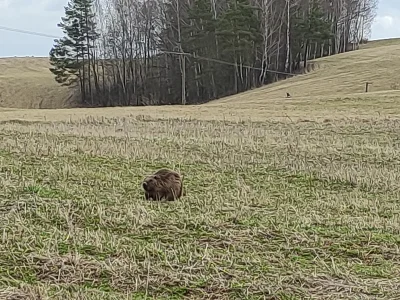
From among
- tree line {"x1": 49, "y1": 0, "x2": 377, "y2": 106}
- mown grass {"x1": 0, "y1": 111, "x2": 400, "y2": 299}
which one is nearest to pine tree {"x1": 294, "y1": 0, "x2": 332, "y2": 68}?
tree line {"x1": 49, "y1": 0, "x2": 377, "y2": 106}

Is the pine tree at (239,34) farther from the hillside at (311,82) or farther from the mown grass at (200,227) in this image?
the mown grass at (200,227)

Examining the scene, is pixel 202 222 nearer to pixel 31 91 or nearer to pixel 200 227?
pixel 200 227

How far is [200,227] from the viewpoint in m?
6.48

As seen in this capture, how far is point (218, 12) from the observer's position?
6450 cm

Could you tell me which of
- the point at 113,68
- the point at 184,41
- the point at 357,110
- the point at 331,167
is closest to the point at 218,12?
the point at 184,41

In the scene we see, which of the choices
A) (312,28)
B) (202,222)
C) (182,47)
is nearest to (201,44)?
(182,47)

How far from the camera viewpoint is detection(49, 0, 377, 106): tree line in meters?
58.4

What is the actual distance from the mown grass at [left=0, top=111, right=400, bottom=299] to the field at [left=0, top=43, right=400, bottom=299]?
0.02 meters

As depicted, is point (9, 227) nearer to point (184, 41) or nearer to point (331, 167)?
point (331, 167)

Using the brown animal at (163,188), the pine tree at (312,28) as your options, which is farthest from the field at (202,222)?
the pine tree at (312,28)

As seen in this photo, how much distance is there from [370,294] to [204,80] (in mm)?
57999

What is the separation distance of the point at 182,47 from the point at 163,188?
53947mm

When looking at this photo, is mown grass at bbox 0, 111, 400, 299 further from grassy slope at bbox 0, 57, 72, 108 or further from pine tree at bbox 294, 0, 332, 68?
grassy slope at bbox 0, 57, 72, 108

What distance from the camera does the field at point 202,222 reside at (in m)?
4.71
